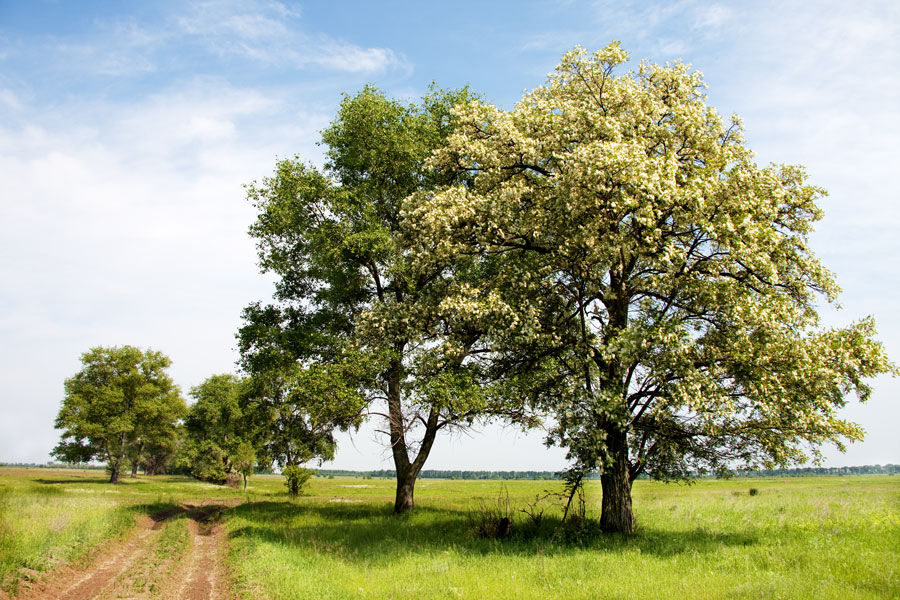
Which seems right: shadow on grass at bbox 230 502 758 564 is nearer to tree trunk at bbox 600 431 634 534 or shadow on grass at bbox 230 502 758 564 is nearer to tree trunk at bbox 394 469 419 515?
tree trunk at bbox 600 431 634 534

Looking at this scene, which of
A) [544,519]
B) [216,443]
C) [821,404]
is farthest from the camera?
[216,443]

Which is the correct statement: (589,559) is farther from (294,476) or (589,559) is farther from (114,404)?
(114,404)

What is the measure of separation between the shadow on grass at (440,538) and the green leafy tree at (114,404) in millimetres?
58087

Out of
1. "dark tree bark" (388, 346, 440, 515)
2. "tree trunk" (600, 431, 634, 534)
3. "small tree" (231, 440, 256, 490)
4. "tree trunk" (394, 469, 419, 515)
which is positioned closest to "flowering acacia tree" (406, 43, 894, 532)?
"tree trunk" (600, 431, 634, 534)

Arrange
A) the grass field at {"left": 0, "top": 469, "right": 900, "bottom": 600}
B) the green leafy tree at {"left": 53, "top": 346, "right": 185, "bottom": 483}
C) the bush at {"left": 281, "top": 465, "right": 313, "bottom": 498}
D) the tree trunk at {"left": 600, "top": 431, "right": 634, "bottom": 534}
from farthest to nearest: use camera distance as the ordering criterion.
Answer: the green leafy tree at {"left": 53, "top": 346, "right": 185, "bottom": 483}
the bush at {"left": 281, "top": 465, "right": 313, "bottom": 498}
the tree trunk at {"left": 600, "top": 431, "right": 634, "bottom": 534}
the grass field at {"left": 0, "top": 469, "right": 900, "bottom": 600}

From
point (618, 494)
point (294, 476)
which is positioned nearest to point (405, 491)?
point (618, 494)

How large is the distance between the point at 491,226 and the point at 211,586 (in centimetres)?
1521

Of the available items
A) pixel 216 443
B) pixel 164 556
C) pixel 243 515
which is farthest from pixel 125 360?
pixel 164 556

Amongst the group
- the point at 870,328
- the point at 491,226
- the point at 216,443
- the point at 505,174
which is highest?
the point at 505,174

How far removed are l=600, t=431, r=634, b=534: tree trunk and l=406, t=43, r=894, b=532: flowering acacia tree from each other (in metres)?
0.07

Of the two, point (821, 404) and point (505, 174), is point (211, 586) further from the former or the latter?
point (821, 404)

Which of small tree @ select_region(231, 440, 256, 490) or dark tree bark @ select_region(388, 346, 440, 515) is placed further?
small tree @ select_region(231, 440, 256, 490)

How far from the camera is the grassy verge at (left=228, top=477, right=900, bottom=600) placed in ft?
39.0

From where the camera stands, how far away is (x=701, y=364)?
17891mm
